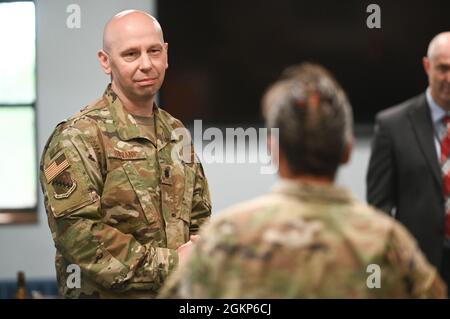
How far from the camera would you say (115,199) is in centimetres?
231

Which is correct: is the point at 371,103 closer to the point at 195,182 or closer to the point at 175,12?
the point at 175,12

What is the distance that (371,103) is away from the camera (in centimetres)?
338

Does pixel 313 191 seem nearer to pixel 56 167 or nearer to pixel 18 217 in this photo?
pixel 56 167

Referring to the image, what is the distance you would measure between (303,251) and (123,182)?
3.07 ft

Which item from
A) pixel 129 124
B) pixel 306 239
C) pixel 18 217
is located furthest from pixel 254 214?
pixel 18 217

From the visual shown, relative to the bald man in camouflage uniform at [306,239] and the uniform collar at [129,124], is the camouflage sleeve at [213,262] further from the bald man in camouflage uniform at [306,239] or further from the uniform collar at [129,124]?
the uniform collar at [129,124]

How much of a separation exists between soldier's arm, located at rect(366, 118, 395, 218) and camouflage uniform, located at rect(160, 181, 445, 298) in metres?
1.26

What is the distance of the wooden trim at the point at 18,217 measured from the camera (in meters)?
3.72

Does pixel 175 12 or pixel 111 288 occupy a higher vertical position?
pixel 175 12

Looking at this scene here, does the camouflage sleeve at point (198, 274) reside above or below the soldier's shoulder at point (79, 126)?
below

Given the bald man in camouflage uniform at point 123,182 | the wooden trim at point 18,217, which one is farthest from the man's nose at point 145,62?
the wooden trim at point 18,217
